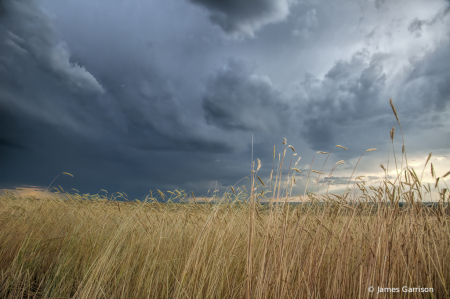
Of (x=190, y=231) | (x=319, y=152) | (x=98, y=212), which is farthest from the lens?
(x=98, y=212)

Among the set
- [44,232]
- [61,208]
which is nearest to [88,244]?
[44,232]

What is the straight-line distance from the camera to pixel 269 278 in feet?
6.28

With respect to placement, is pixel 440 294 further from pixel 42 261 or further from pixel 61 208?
pixel 61 208

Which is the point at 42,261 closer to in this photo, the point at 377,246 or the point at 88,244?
the point at 88,244

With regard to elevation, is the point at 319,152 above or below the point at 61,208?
above

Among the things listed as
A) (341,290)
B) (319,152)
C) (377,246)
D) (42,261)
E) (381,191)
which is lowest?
(42,261)

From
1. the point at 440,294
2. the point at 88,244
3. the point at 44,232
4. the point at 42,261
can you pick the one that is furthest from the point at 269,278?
the point at 44,232

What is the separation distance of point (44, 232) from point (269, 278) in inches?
175

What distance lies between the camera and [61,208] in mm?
5691

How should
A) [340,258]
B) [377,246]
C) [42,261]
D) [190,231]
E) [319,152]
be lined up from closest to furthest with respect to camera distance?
[377,246]
[340,258]
[319,152]
[42,261]
[190,231]

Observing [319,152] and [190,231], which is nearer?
[319,152]

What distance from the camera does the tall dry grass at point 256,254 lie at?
6.42ft

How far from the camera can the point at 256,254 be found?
263cm

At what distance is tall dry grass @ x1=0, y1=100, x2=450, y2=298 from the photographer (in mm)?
1956
